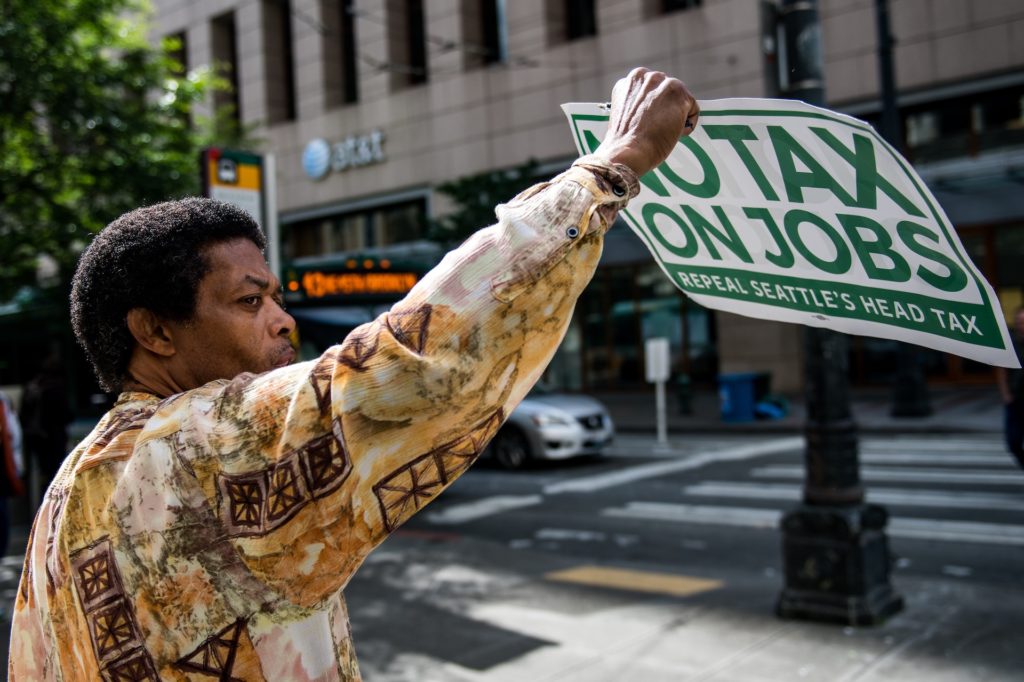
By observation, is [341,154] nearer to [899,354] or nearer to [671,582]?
[899,354]

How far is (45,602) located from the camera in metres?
1.35

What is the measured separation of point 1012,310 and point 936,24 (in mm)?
6063

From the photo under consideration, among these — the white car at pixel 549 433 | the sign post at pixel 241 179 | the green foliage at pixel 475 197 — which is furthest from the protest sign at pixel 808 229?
the green foliage at pixel 475 197

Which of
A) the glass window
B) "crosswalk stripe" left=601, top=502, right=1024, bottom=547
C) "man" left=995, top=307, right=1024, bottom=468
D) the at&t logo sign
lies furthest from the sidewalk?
the at&t logo sign

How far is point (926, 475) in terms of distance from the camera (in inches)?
449

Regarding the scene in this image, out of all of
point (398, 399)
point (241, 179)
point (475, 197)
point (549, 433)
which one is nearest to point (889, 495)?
point (549, 433)

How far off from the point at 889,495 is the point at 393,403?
10.3m

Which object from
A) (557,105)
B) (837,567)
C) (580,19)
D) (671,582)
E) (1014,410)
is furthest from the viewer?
(557,105)

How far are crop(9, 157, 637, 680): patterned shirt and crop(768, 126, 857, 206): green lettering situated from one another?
22.0 inches

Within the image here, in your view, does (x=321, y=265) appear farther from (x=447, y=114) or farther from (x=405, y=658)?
(x=447, y=114)

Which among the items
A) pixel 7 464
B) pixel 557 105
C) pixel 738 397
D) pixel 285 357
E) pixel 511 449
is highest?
pixel 557 105

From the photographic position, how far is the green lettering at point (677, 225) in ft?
5.72

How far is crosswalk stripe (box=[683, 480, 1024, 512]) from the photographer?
373 inches

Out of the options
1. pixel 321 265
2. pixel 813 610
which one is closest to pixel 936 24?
pixel 321 265
